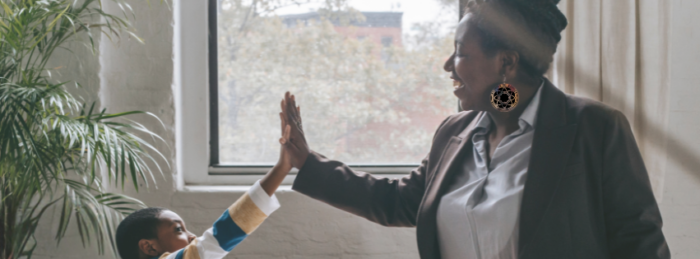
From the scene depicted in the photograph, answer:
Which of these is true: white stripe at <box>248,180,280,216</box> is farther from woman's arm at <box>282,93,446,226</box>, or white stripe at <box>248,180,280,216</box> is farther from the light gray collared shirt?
the light gray collared shirt

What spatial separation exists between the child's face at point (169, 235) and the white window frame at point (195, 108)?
1.75 ft

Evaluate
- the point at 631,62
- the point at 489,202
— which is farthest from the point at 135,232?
the point at 631,62

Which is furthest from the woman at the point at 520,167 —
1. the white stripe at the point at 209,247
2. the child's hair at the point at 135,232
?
the child's hair at the point at 135,232

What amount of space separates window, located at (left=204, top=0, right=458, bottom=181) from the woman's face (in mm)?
845

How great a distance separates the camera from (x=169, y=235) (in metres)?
1.24

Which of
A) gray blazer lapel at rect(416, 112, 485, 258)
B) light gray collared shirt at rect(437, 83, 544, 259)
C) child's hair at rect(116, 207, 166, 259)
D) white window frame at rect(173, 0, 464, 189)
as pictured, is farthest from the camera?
white window frame at rect(173, 0, 464, 189)

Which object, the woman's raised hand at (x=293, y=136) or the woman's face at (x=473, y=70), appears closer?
the woman's face at (x=473, y=70)

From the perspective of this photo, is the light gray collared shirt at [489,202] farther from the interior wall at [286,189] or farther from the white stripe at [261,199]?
the interior wall at [286,189]

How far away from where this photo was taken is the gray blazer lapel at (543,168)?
0.91 m

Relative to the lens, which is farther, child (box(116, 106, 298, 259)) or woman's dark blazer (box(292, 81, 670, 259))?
child (box(116, 106, 298, 259))

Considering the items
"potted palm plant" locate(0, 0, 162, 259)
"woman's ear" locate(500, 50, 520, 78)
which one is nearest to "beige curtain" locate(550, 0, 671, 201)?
"woman's ear" locate(500, 50, 520, 78)

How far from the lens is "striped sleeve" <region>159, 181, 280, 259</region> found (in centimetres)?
112

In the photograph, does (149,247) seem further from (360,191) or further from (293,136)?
(360,191)

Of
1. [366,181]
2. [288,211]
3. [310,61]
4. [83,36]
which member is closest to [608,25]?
[366,181]
